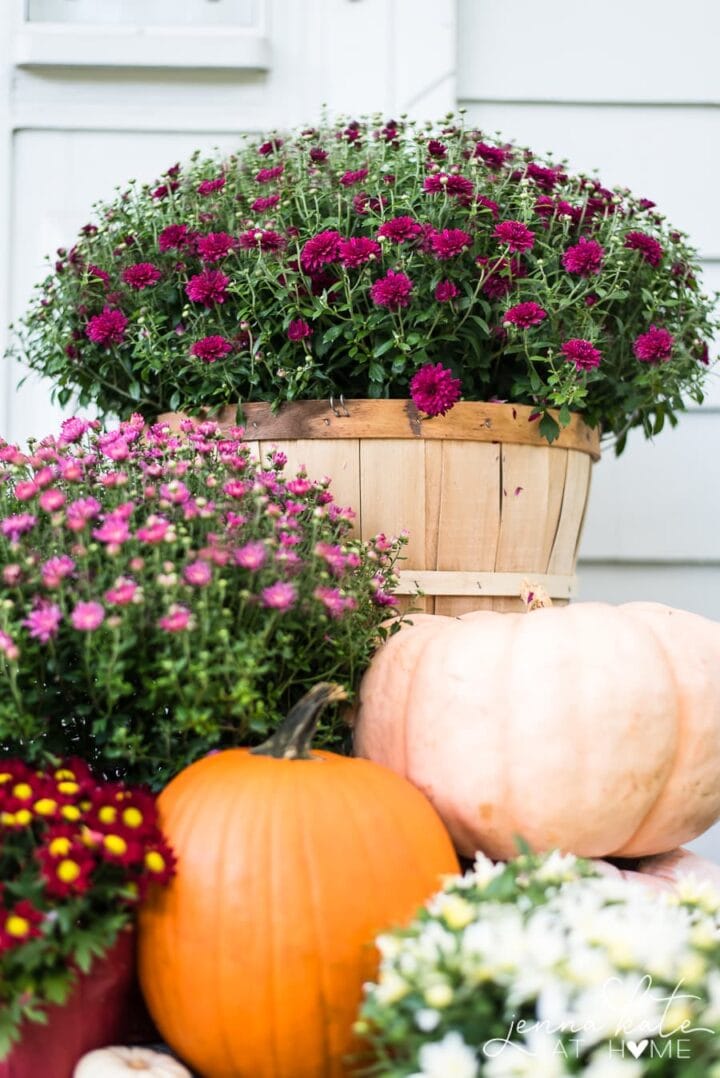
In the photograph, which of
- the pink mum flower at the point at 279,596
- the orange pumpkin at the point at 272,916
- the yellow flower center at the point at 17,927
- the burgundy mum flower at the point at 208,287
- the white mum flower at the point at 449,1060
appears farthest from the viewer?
the burgundy mum flower at the point at 208,287

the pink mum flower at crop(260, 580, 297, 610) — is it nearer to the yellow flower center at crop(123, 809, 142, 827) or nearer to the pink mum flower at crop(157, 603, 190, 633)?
the pink mum flower at crop(157, 603, 190, 633)

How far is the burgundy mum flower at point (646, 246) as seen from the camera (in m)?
1.51

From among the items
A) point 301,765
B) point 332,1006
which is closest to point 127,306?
point 301,765

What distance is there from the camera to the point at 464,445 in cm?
142

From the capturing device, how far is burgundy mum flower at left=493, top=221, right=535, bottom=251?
1.38 meters

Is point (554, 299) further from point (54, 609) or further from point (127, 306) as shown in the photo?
point (54, 609)

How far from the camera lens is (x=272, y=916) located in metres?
0.89

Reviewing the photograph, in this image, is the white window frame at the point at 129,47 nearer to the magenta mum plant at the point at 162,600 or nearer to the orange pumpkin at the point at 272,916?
the magenta mum plant at the point at 162,600

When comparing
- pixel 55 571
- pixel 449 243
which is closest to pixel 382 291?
pixel 449 243

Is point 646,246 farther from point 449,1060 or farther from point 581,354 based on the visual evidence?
point 449,1060

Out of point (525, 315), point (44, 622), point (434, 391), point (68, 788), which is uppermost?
point (525, 315)

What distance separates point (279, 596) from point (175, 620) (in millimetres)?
121

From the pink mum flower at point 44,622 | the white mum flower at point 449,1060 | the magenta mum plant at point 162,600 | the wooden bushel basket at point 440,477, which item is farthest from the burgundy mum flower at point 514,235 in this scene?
the white mum flower at point 449,1060

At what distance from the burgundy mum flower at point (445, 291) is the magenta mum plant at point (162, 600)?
0.32m
